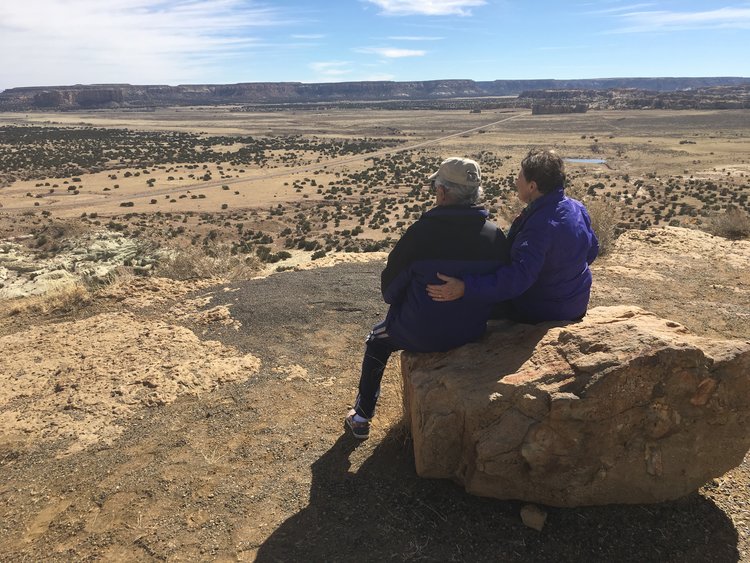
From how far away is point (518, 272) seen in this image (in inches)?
128

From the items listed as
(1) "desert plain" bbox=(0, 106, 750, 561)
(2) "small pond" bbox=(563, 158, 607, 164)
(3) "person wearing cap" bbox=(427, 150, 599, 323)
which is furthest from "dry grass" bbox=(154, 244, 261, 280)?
(2) "small pond" bbox=(563, 158, 607, 164)

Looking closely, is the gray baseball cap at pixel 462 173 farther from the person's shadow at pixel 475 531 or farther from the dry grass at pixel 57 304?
the dry grass at pixel 57 304

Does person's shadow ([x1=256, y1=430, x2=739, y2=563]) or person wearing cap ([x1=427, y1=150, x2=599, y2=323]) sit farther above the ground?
person wearing cap ([x1=427, y1=150, x2=599, y2=323])

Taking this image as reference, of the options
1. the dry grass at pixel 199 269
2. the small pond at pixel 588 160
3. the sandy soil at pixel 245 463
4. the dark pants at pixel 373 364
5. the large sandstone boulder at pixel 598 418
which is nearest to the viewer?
the large sandstone boulder at pixel 598 418

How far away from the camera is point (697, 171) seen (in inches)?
1628

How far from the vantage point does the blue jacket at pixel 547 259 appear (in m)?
3.27

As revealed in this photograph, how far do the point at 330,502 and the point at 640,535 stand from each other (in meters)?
1.97

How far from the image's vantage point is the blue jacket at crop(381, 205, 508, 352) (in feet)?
11.1

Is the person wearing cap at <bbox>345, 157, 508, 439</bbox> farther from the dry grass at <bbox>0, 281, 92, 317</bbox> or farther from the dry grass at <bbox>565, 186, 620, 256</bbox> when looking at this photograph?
the dry grass at <bbox>565, 186, 620, 256</bbox>

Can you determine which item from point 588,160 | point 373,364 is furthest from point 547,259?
point 588,160

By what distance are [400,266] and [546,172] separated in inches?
44.6

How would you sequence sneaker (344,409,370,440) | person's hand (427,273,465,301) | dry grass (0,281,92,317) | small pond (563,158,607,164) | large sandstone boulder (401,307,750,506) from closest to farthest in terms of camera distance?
large sandstone boulder (401,307,750,506) → person's hand (427,273,465,301) → sneaker (344,409,370,440) → dry grass (0,281,92,317) → small pond (563,158,607,164)

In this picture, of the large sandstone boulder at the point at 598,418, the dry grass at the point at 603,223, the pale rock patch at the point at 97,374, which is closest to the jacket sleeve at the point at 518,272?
the large sandstone boulder at the point at 598,418

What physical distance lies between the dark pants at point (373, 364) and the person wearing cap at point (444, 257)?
0.68 ft
